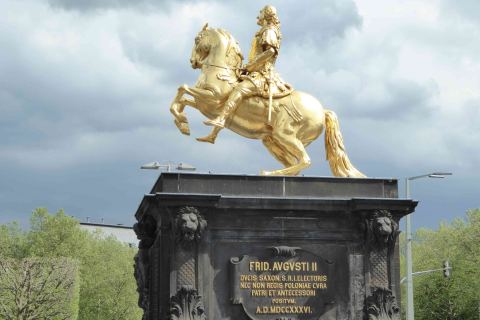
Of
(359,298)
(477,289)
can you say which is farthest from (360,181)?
(477,289)

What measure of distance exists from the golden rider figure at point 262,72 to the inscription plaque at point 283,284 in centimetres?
374

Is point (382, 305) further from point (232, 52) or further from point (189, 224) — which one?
point (232, 52)

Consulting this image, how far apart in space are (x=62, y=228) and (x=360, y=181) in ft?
144

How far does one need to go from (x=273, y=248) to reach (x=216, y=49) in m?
5.56

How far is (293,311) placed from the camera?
831 inches

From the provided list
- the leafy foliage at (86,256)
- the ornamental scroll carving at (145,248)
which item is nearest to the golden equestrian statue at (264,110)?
the ornamental scroll carving at (145,248)

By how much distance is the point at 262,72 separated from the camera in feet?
78.7

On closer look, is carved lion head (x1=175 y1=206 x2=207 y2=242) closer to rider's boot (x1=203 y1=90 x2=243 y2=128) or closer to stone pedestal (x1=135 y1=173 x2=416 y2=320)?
stone pedestal (x1=135 y1=173 x2=416 y2=320)

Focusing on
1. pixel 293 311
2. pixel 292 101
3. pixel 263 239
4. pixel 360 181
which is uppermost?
pixel 292 101

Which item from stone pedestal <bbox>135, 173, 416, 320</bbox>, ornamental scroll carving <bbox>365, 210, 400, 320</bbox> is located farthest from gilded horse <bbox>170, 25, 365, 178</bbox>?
ornamental scroll carving <bbox>365, 210, 400, 320</bbox>

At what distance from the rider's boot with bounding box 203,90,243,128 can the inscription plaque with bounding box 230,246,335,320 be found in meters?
3.58

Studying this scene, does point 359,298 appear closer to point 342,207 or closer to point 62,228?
point 342,207

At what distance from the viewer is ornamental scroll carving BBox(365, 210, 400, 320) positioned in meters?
21.2

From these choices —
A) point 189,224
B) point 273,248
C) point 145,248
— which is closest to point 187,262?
point 189,224
